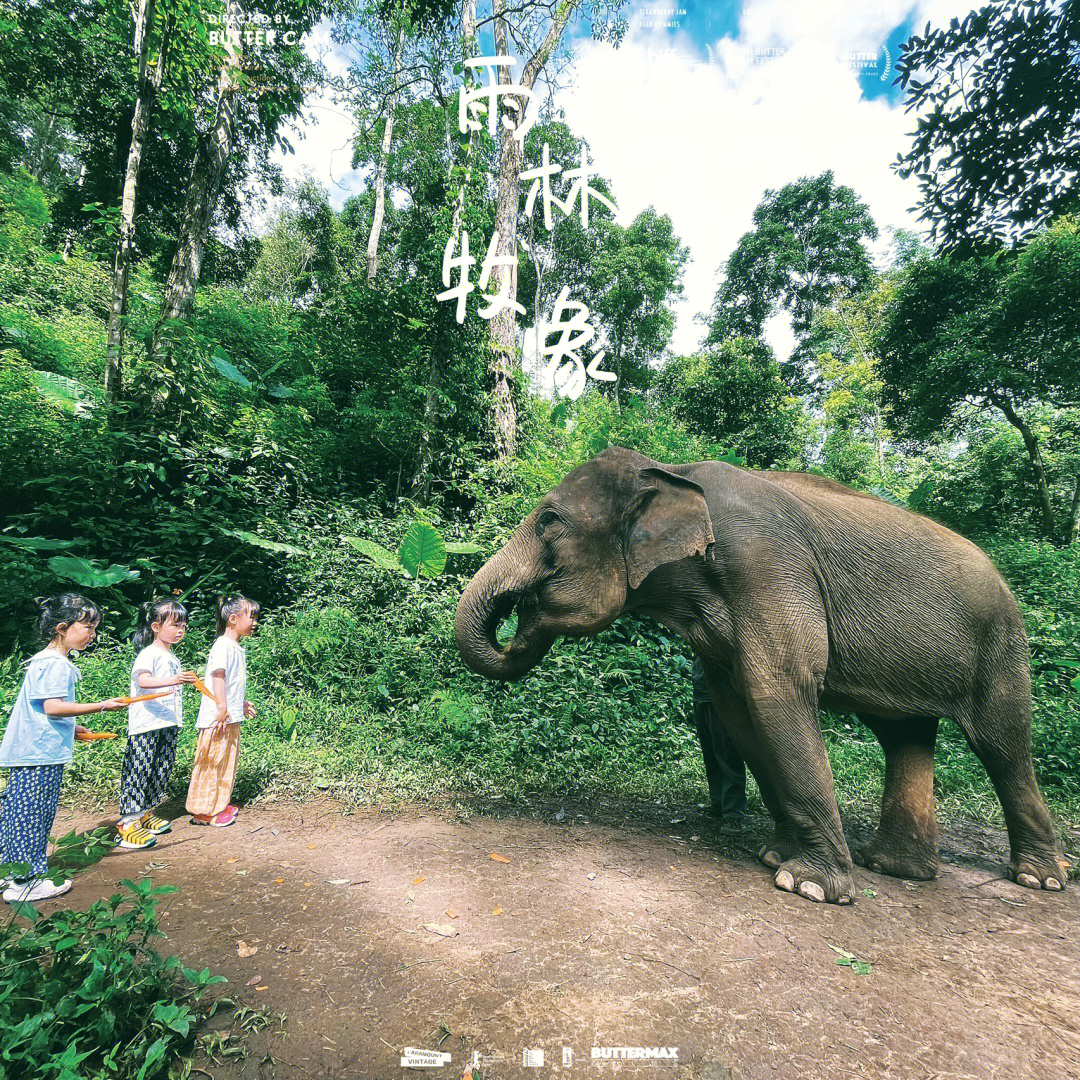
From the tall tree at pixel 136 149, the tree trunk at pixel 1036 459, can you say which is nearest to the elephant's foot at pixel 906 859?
the tall tree at pixel 136 149

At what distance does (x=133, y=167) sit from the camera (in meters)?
6.54

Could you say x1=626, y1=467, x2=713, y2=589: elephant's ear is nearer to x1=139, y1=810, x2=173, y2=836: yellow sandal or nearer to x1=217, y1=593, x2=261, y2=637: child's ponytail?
x1=217, y1=593, x2=261, y2=637: child's ponytail

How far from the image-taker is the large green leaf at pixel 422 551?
6.48m

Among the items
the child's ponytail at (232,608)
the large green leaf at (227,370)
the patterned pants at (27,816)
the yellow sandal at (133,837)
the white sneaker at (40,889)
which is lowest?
the yellow sandal at (133,837)

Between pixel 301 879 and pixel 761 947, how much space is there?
222cm

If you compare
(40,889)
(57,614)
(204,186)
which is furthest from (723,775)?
(204,186)

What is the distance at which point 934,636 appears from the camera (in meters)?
3.03

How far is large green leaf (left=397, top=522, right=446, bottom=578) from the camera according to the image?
6480 mm

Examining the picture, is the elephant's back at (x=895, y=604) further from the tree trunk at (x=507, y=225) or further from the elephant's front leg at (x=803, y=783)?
the tree trunk at (x=507, y=225)

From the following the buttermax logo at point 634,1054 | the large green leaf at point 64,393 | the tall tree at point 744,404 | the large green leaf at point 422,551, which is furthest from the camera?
the tall tree at point 744,404

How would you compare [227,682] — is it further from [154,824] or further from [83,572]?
[83,572]

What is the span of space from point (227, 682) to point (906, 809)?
14.1 ft

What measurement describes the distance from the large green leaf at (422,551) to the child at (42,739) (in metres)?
3.74

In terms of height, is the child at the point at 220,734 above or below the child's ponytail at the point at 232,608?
below
